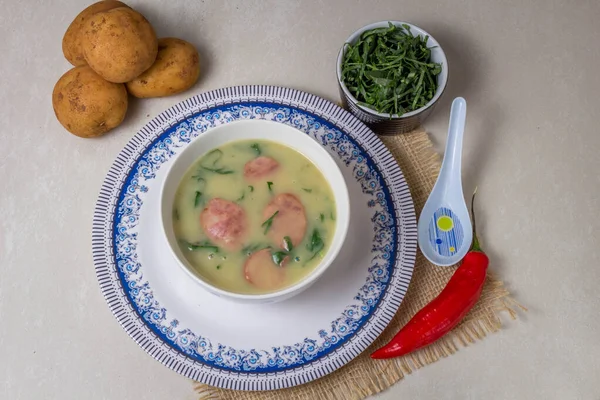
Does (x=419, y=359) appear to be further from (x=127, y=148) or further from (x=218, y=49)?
(x=218, y=49)

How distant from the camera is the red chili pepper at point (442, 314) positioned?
5.90 ft

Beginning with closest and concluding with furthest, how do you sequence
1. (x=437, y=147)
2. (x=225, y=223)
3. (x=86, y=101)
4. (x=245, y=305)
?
(x=225, y=223) → (x=245, y=305) → (x=86, y=101) → (x=437, y=147)

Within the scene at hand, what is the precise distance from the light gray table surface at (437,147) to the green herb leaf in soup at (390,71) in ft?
0.66

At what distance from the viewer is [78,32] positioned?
190cm

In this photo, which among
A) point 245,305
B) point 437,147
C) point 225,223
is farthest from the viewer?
point 437,147

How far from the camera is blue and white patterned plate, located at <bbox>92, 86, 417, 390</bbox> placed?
66.8 inches

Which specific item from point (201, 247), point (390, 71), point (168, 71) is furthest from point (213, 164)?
point (390, 71)

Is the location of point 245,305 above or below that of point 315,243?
below

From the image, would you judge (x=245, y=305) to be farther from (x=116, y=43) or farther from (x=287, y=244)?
(x=116, y=43)

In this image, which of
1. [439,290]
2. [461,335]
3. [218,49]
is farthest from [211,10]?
[461,335]

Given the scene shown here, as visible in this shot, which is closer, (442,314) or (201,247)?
(201,247)

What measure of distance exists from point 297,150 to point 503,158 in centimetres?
77

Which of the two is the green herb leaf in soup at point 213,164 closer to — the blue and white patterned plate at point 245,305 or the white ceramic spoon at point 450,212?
the blue and white patterned plate at point 245,305

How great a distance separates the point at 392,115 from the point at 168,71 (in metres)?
0.65
